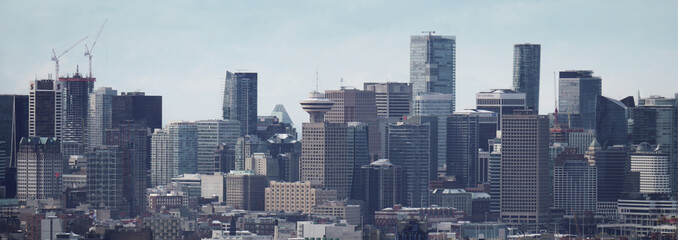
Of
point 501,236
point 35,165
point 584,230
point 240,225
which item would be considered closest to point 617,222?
point 584,230

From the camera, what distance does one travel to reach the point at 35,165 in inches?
7781

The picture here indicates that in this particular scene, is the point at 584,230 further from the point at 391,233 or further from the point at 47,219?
the point at 47,219

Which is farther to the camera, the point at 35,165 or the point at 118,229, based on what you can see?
the point at 35,165

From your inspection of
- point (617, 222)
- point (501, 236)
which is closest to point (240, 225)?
point (501, 236)

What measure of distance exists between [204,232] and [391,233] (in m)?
15.6

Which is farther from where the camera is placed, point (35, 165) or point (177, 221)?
point (35, 165)

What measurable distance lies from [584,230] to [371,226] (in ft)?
68.4

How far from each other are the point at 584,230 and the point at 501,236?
1525 cm

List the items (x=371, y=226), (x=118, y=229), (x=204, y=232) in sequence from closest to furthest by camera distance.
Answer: (x=118, y=229)
(x=204, y=232)
(x=371, y=226)

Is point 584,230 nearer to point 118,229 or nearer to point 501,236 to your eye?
point 501,236

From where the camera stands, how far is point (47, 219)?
532ft

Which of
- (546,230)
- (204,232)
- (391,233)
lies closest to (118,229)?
(204,232)

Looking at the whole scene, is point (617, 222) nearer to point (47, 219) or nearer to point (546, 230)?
point (546, 230)

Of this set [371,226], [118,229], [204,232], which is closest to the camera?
[118,229]
